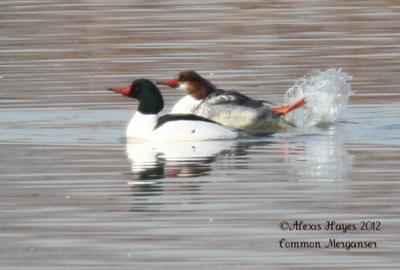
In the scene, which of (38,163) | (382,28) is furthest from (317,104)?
(382,28)

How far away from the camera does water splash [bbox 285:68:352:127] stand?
17094 millimetres

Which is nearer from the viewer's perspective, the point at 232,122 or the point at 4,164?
the point at 4,164

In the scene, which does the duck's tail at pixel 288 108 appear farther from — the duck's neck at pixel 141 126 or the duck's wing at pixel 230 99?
the duck's neck at pixel 141 126

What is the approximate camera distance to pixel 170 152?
15.5m

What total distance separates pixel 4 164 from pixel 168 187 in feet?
6.77

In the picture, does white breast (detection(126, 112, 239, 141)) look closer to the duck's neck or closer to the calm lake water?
the duck's neck

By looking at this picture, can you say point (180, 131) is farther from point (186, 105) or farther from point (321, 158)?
point (321, 158)

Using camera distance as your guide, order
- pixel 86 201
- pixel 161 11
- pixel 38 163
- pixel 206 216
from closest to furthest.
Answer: pixel 206 216, pixel 86 201, pixel 38 163, pixel 161 11

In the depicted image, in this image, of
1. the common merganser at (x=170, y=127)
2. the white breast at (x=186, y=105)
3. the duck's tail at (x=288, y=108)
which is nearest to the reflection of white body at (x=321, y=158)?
the duck's tail at (x=288, y=108)

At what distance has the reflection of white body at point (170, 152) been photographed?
14609 millimetres

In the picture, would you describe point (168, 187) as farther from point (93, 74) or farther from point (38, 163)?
point (93, 74)

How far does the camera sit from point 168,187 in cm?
1303

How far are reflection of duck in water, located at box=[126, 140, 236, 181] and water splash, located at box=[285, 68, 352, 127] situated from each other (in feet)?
4.57

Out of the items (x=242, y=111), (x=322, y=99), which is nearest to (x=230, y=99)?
(x=242, y=111)
